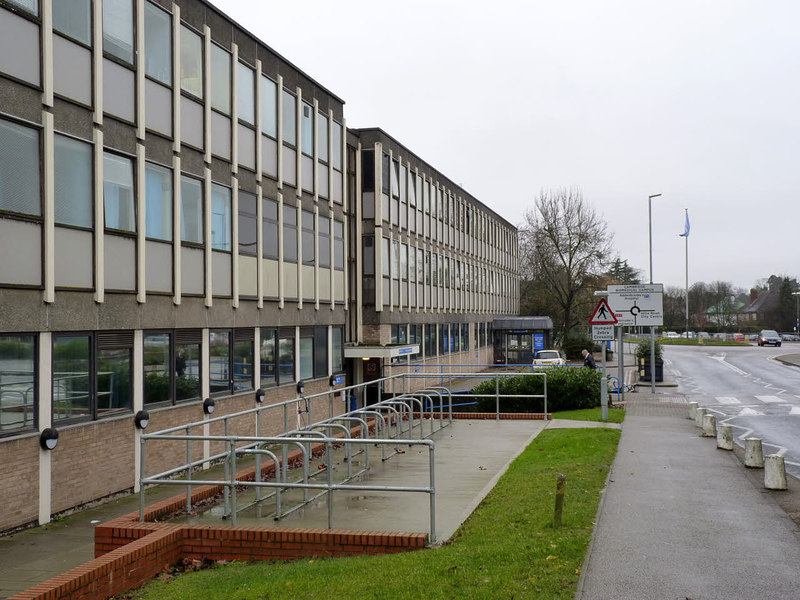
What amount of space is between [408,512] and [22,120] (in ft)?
24.9

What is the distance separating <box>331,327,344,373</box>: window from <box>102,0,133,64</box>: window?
1122 cm

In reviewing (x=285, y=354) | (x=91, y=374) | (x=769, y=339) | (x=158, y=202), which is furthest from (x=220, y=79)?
(x=769, y=339)

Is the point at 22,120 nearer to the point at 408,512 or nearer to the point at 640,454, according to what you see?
the point at 408,512

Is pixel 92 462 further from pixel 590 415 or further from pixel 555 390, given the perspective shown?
pixel 555 390

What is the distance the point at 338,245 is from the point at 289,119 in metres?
4.64

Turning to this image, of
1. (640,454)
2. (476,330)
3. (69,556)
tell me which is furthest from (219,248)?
(476,330)

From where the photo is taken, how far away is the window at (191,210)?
15.2 meters

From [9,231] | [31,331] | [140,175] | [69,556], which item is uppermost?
[140,175]

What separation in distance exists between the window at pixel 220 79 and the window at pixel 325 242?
5777 millimetres

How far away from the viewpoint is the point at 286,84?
20.1m

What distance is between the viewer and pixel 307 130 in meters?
21.4

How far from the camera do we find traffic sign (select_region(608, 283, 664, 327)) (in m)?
29.6

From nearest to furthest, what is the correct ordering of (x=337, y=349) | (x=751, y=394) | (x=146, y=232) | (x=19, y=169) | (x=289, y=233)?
(x=19, y=169)
(x=146, y=232)
(x=289, y=233)
(x=337, y=349)
(x=751, y=394)

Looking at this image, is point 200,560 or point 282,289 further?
point 282,289
